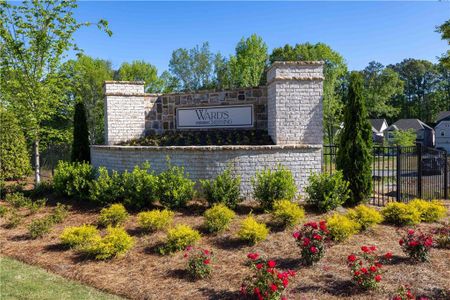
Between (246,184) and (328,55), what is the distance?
2670 centimetres

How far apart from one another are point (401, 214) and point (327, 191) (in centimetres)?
153

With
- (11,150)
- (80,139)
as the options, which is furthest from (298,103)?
(11,150)

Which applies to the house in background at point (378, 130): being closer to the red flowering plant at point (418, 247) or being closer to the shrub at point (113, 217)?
the red flowering plant at point (418, 247)

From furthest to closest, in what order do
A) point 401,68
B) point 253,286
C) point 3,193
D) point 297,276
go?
point 401,68 → point 3,193 → point 297,276 → point 253,286

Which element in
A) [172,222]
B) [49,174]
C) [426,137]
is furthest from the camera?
[426,137]

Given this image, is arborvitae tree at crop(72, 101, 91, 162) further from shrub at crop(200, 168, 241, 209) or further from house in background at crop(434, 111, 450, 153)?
house in background at crop(434, 111, 450, 153)

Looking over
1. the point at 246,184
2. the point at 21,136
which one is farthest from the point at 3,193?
the point at 246,184

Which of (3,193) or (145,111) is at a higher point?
(145,111)

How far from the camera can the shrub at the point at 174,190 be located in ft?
26.1

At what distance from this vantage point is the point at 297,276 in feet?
16.2

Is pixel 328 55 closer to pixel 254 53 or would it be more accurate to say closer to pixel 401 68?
pixel 254 53

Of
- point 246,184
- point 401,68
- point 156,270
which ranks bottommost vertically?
point 156,270

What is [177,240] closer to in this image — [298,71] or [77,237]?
[77,237]

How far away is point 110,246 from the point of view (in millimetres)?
5832
